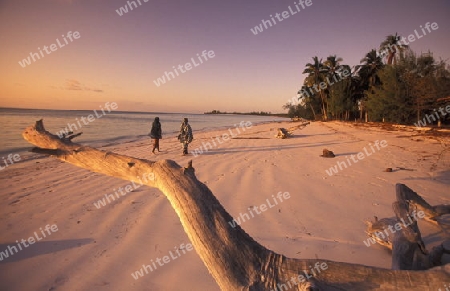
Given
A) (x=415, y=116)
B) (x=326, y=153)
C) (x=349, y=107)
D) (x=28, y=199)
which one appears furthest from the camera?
(x=349, y=107)

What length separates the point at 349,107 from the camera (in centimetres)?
3734

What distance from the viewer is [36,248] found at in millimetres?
2861

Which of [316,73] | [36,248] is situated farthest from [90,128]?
[316,73]

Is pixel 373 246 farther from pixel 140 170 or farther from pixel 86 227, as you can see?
pixel 86 227

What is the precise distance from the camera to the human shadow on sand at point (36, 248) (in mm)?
2711

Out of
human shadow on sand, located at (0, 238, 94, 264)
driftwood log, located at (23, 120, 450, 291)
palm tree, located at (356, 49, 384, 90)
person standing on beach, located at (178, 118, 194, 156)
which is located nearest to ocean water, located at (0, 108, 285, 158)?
person standing on beach, located at (178, 118, 194, 156)

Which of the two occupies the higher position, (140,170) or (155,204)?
(140,170)

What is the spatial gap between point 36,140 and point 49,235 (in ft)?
5.14

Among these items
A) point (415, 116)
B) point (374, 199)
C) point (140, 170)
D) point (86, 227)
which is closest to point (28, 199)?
point (86, 227)

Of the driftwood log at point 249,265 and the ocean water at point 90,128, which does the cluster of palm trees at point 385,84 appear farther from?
the ocean water at point 90,128

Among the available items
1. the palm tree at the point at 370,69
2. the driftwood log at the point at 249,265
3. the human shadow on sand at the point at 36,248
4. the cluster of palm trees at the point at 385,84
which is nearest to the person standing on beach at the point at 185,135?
the human shadow on sand at the point at 36,248

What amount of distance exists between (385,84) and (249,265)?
96.2 feet

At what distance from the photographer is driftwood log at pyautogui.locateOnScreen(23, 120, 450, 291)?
1467 millimetres

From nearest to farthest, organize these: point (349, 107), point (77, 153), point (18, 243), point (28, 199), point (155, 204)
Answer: point (77, 153) → point (18, 243) → point (155, 204) → point (28, 199) → point (349, 107)
